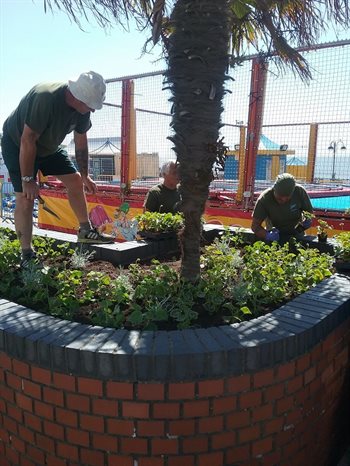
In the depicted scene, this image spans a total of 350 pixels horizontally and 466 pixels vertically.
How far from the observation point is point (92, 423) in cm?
185

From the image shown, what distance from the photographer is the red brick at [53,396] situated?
1893mm

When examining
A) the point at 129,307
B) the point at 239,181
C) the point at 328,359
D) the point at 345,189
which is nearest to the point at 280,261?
the point at 328,359

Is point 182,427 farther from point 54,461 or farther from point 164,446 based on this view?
point 54,461

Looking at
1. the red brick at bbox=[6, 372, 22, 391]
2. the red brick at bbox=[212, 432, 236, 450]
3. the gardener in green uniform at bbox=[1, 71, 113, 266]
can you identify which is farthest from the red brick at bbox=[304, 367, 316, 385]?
the gardener in green uniform at bbox=[1, 71, 113, 266]

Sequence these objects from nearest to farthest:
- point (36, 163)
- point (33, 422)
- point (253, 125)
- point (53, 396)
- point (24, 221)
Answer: point (53, 396)
point (33, 422)
point (24, 221)
point (36, 163)
point (253, 125)

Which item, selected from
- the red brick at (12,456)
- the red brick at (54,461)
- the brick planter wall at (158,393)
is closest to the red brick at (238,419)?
the brick planter wall at (158,393)

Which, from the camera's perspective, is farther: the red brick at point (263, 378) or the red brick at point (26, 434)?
the red brick at point (26, 434)

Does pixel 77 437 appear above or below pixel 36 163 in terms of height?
below

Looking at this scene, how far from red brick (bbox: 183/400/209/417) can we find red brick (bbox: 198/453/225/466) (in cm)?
20

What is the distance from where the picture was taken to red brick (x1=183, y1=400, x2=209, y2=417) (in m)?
1.81

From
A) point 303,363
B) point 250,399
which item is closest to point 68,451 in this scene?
point 250,399

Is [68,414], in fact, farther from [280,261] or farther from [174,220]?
[174,220]

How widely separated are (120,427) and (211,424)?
0.39m

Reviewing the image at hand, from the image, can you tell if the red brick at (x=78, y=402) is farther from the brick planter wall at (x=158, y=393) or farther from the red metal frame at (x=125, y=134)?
the red metal frame at (x=125, y=134)
